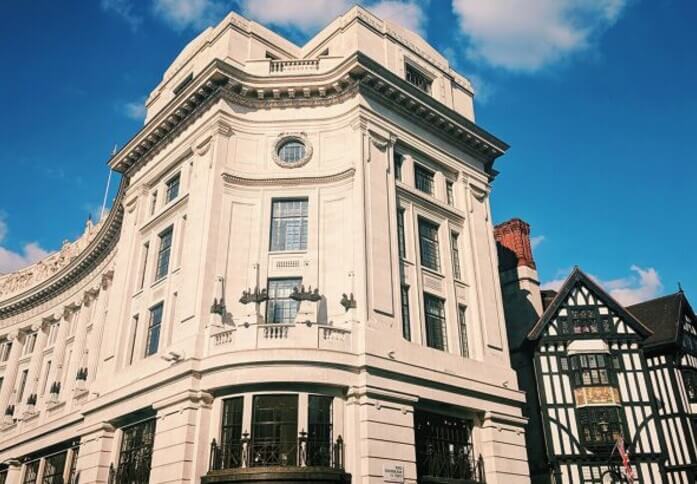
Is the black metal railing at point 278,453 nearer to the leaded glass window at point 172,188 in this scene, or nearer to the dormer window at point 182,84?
the leaded glass window at point 172,188

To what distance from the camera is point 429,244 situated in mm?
30984

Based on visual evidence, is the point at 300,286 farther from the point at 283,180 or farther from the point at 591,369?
the point at 591,369

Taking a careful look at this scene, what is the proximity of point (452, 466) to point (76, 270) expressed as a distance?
3197cm

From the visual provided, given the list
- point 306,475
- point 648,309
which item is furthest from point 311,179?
point 648,309

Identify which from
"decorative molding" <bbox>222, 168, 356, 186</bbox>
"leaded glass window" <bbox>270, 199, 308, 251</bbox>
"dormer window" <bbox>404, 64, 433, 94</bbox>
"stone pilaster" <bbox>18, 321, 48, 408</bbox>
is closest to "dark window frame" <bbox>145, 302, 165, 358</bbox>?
"leaded glass window" <bbox>270, 199, 308, 251</bbox>

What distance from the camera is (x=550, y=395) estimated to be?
35750mm

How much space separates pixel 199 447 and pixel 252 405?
8.24ft

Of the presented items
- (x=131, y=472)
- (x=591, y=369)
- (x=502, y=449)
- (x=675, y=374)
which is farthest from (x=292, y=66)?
(x=675, y=374)

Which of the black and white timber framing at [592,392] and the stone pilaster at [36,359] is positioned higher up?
the stone pilaster at [36,359]

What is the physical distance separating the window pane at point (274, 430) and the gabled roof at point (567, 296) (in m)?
19.5

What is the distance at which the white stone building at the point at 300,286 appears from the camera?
22906mm

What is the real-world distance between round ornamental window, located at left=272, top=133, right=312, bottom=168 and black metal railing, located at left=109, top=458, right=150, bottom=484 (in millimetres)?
14389

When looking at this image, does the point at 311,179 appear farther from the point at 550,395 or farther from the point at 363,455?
the point at 550,395

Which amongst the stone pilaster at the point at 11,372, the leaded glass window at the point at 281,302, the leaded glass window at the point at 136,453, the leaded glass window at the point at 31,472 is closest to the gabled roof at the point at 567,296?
the leaded glass window at the point at 281,302
